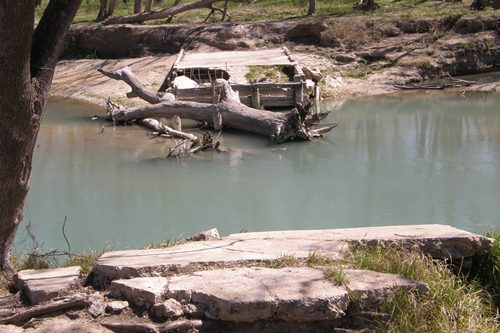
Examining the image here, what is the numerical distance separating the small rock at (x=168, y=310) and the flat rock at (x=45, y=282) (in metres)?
0.69

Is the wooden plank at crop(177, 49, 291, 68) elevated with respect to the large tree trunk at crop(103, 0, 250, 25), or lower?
lower

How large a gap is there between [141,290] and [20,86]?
1529mm

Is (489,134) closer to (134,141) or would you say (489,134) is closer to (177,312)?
(134,141)

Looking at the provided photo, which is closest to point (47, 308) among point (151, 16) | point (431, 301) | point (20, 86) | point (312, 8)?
point (20, 86)

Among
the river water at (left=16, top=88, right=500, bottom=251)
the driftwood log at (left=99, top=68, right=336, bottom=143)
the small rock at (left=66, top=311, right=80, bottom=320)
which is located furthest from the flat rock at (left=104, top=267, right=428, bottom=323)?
the driftwood log at (left=99, top=68, right=336, bottom=143)

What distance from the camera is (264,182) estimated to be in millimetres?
10961

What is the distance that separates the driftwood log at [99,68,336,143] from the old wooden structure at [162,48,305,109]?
27.9 inches

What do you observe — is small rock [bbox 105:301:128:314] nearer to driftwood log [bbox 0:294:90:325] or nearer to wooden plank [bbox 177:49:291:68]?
driftwood log [bbox 0:294:90:325]

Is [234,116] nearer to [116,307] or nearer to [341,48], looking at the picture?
[341,48]

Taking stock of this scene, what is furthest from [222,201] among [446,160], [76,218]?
[446,160]

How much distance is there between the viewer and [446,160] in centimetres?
1205

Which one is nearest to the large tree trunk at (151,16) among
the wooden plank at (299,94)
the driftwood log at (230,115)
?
the driftwood log at (230,115)

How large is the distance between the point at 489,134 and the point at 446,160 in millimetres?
2486

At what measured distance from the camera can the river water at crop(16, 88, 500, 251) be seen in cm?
898
